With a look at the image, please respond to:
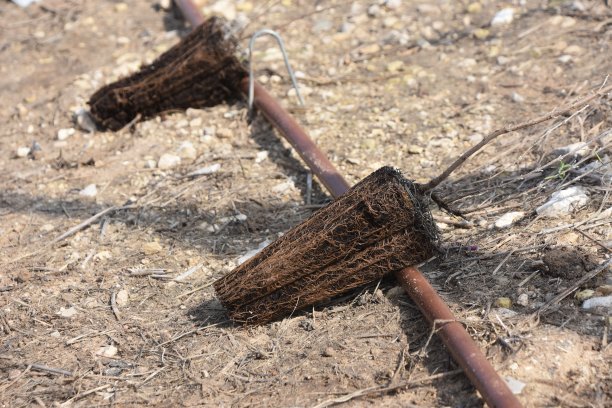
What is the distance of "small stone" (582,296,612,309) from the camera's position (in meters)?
2.78

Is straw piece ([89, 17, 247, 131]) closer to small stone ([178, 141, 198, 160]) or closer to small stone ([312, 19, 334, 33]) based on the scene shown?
small stone ([178, 141, 198, 160])

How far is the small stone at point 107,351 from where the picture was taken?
10.1 feet

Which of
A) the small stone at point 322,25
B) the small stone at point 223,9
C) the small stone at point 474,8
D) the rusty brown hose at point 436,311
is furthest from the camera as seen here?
the small stone at point 223,9

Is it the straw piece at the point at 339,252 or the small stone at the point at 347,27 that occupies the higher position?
the straw piece at the point at 339,252

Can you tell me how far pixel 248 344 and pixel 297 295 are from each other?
274mm

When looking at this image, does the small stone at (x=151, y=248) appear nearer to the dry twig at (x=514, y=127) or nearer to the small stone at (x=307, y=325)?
the small stone at (x=307, y=325)

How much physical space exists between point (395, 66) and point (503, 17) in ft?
2.72

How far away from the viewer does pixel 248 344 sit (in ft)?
9.98

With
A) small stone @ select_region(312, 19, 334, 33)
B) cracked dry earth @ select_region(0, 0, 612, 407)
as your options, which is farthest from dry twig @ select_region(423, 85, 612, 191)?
small stone @ select_region(312, 19, 334, 33)

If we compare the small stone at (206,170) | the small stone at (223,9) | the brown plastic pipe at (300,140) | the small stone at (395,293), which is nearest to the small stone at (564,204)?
the small stone at (395,293)

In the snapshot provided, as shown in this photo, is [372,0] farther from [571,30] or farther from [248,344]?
[248,344]

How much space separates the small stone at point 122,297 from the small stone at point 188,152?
115 centimetres

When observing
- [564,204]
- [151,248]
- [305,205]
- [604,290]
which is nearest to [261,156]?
[305,205]

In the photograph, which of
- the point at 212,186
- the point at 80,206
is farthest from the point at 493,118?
the point at 80,206
